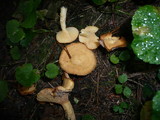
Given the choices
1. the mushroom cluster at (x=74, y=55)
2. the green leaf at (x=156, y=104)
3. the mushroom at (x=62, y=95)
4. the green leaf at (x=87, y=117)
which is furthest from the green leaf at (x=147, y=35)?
the green leaf at (x=87, y=117)

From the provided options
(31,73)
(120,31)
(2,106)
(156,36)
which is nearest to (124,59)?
(120,31)

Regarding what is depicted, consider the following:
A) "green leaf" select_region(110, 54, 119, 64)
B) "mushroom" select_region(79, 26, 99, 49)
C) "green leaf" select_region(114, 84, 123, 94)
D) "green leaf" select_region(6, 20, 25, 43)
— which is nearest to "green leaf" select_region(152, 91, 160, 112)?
"green leaf" select_region(114, 84, 123, 94)

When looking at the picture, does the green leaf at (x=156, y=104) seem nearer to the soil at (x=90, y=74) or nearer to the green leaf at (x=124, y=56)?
the soil at (x=90, y=74)

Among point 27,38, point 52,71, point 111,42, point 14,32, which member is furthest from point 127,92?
point 14,32

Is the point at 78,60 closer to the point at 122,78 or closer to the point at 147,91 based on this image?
the point at 122,78

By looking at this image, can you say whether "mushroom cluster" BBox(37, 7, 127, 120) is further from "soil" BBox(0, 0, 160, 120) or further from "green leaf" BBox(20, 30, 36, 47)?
"green leaf" BBox(20, 30, 36, 47)

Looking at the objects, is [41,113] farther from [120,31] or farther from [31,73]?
[120,31]

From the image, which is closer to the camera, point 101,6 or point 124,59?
point 124,59
